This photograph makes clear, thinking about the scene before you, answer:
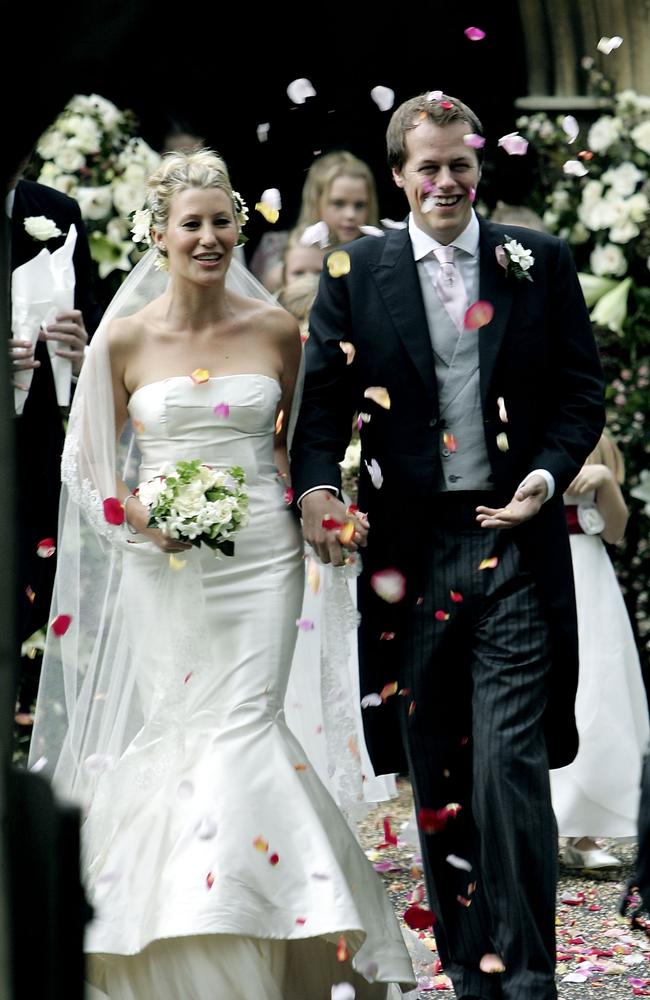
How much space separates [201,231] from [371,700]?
1.38 metres

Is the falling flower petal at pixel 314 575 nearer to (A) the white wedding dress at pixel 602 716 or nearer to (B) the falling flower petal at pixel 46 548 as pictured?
(B) the falling flower petal at pixel 46 548

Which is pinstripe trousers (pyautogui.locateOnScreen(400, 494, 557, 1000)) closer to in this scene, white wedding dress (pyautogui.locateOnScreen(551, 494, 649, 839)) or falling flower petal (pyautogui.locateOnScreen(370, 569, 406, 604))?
falling flower petal (pyautogui.locateOnScreen(370, 569, 406, 604))

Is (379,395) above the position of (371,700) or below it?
above

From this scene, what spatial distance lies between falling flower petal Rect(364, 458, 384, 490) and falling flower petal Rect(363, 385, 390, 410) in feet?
0.50

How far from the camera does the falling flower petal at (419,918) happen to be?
15.7ft

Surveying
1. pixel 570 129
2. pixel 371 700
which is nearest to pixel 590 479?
pixel 570 129

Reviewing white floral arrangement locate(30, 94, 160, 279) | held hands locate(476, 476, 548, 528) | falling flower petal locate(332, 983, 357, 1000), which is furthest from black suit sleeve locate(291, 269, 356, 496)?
white floral arrangement locate(30, 94, 160, 279)

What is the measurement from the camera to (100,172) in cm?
779

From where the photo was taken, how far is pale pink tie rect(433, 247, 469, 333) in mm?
4742

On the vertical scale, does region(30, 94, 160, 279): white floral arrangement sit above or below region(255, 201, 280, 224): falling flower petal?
above

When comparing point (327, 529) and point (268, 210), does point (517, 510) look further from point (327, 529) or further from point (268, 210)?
point (268, 210)

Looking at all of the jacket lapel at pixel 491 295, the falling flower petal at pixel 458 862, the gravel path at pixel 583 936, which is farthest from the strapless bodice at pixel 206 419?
the gravel path at pixel 583 936

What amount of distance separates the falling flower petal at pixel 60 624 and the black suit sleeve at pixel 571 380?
4.77ft

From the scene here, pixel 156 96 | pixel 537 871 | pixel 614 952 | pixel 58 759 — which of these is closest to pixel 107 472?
pixel 58 759
